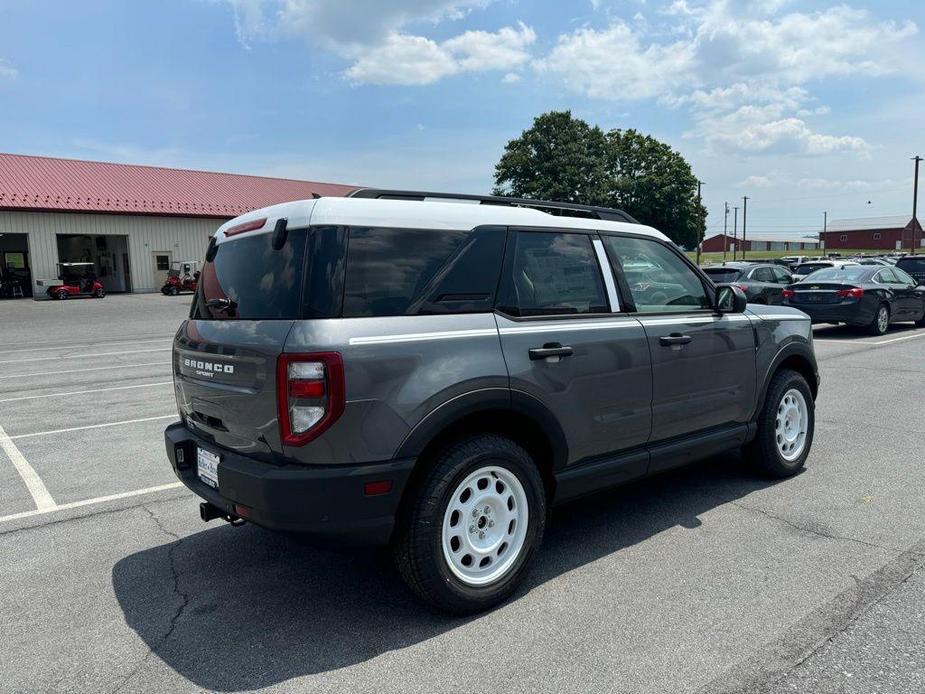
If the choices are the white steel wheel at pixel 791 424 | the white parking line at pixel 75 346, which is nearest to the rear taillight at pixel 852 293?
the white steel wheel at pixel 791 424

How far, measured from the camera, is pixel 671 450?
412cm

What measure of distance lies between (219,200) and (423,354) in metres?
40.7

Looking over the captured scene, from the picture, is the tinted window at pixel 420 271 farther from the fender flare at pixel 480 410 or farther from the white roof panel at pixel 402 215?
the fender flare at pixel 480 410

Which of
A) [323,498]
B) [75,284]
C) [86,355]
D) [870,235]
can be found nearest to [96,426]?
[323,498]

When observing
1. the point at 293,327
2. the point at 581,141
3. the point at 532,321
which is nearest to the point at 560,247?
the point at 532,321

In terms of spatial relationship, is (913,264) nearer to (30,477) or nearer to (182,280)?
(30,477)

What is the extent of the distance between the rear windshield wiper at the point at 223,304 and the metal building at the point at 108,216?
3506cm

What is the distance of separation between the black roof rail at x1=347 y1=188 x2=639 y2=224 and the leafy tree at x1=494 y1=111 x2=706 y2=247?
51.7 m

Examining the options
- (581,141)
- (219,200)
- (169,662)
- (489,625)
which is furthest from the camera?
(581,141)

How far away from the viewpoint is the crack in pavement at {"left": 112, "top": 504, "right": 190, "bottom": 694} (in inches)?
110

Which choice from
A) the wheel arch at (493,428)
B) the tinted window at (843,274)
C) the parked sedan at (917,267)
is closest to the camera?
the wheel arch at (493,428)

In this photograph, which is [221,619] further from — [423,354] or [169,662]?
[423,354]

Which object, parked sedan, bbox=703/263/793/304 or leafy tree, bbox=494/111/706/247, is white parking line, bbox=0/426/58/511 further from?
leafy tree, bbox=494/111/706/247

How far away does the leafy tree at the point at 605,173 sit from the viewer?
56.9 meters
